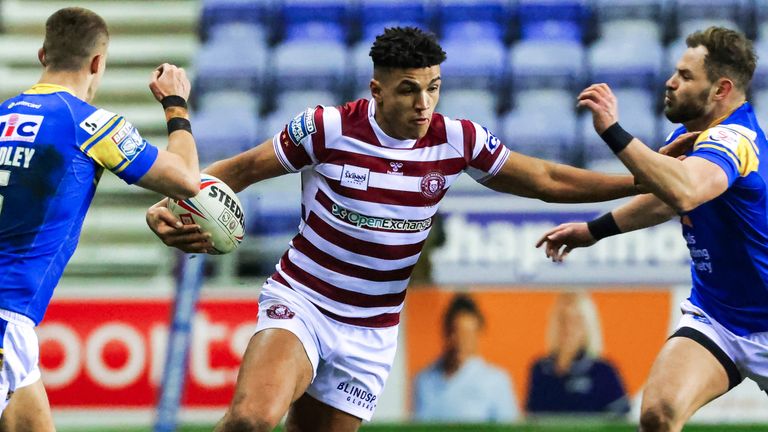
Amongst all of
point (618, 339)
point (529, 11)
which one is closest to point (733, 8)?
point (529, 11)

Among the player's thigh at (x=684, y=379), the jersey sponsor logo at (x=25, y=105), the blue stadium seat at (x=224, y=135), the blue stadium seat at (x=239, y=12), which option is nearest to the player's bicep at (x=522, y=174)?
the player's thigh at (x=684, y=379)

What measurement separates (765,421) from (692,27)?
5072 mm

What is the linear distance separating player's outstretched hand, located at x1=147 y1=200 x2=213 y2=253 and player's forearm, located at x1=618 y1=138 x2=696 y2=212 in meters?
1.77

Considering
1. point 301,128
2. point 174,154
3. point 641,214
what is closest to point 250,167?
point 301,128

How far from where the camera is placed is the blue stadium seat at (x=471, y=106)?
39.2 ft

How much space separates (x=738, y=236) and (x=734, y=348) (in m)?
0.50

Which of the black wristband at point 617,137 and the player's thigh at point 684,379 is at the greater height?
the black wristband at point 617,137

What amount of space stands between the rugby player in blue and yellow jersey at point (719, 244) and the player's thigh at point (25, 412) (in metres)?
2.49

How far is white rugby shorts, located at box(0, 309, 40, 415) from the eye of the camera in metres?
4.65

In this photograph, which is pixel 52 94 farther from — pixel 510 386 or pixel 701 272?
pixel 510 386

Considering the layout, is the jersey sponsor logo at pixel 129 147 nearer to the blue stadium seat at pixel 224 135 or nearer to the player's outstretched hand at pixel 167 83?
the player's outstretched hand at pixel 167 83

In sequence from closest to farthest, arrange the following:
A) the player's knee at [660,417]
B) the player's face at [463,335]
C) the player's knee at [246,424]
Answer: the player's knee at [246,424] → the player's knee at [660,417] → the player's face at [463,335]

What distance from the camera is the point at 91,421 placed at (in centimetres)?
891

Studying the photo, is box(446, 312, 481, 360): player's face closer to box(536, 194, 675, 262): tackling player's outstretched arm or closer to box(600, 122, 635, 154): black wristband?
box(536, 194, 675, 262): tackling player's outstretched arm
